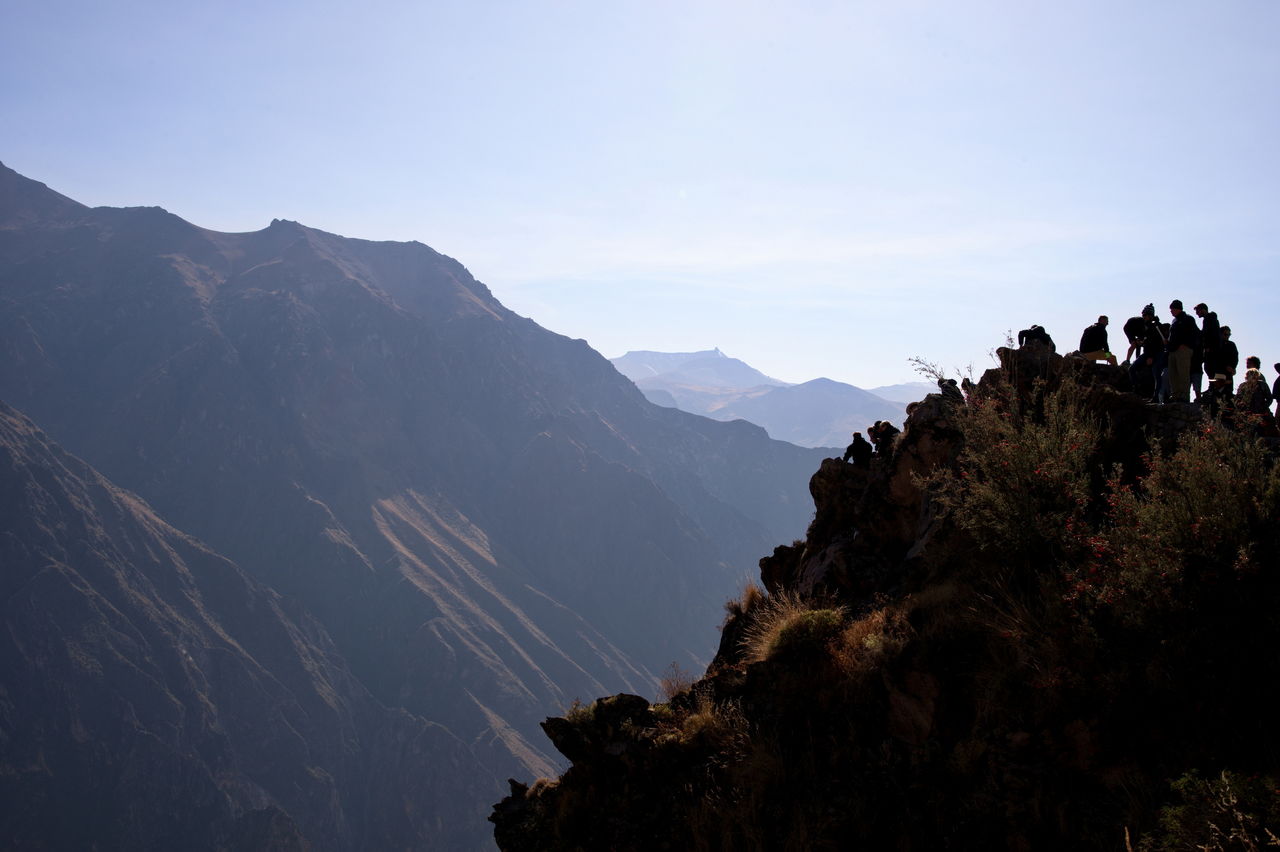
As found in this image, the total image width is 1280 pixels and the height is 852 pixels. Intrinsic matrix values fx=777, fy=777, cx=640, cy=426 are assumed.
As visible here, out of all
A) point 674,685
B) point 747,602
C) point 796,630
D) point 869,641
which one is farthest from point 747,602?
point 869,641

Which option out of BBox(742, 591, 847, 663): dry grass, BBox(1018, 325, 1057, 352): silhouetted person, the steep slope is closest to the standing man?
BBox(1018, 325, 1057, 352): silhouetted person

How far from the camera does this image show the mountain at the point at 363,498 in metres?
128

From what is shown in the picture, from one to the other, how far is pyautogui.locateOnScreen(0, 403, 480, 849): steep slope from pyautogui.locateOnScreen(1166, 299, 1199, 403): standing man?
9673 centimetres

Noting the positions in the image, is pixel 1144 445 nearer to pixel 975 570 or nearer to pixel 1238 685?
pixel 975 570

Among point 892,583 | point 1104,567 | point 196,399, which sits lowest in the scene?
point 196,399

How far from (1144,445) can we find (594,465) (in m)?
189

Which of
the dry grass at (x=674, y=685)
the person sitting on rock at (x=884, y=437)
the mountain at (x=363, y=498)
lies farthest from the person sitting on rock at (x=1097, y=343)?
the mountain at (x=363, y=498)

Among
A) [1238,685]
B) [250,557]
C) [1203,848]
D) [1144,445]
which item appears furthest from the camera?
[250,557]

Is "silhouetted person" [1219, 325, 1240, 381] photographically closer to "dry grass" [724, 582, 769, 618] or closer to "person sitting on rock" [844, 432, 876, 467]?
"person sitting on rock" [844, 432, 876, 467]

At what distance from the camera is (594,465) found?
197500 mm

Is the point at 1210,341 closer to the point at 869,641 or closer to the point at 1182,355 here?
the point at 1182,355

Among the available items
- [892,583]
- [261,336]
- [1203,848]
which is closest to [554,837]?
[892,583]

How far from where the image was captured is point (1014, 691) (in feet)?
22.0

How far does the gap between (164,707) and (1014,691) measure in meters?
115
